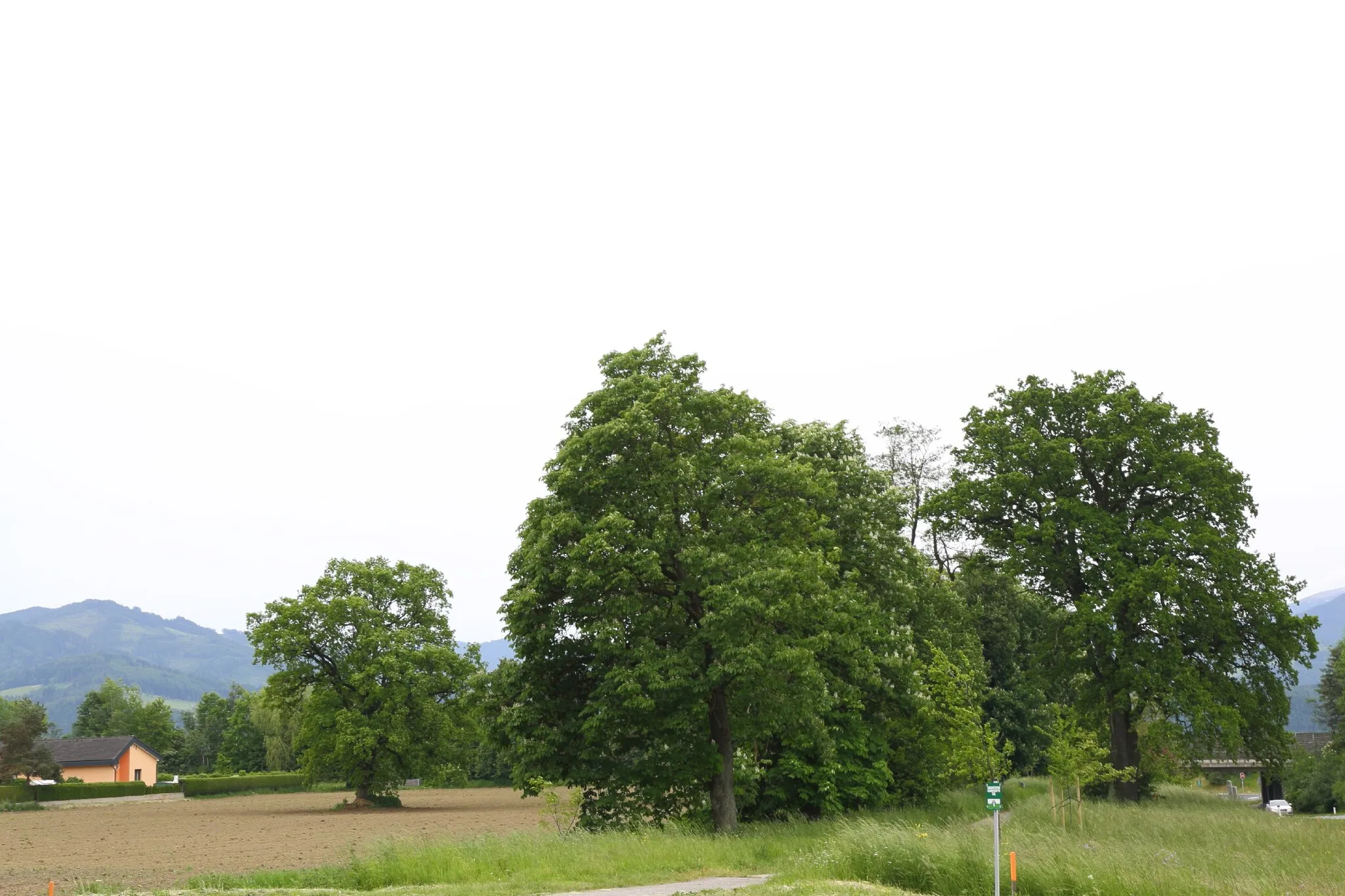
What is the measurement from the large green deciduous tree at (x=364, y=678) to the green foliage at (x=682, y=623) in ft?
117

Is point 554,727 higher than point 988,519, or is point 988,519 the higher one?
point 988,519

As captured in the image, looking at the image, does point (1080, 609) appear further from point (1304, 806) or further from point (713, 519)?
point (1304, 806)

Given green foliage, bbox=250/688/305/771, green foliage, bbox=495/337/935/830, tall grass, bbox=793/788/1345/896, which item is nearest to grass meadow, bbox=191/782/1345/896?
tall grass, bbox=793/788/1345/896

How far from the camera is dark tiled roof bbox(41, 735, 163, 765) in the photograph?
407 feet

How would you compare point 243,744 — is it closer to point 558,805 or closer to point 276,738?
point 276,738

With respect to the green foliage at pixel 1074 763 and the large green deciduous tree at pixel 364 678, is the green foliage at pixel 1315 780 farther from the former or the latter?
the large green deciduous tree at pixel 364 678

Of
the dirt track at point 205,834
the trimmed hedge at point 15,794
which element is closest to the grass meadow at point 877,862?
the dirt track at point 205,834

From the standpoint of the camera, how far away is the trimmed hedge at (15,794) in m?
81.2

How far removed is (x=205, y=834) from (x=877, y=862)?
3990 centimetres

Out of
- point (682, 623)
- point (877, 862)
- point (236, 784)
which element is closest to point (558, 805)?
point (682, 623)

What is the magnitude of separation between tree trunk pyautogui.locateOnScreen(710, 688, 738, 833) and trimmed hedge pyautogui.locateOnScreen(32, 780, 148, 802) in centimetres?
7580

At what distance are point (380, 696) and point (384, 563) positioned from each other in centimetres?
983

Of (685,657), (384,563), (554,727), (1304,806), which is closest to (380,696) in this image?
(384,563)

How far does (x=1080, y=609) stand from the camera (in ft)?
125
